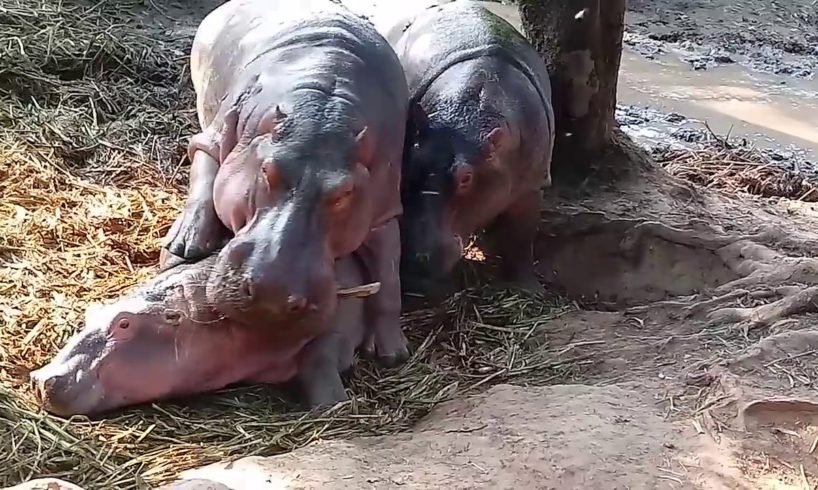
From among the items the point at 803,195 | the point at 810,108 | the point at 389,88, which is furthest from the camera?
the point at 810,108

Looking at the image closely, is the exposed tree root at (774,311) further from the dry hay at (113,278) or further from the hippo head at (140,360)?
the hippo head at (140,360)

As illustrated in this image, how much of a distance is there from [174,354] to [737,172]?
3733 mm

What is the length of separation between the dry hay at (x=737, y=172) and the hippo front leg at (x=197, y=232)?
111 inches

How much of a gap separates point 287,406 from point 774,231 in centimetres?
250

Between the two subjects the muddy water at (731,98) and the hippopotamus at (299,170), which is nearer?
the hippopotamus at (299,170)

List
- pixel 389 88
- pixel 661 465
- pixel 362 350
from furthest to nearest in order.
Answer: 1. pixel 389 88
2. pixel 362 350
3. pixel 661 465

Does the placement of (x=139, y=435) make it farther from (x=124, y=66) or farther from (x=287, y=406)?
(x=124, y=66)

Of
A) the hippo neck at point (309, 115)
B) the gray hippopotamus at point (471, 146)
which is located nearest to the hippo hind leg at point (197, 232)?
the hippo neck at point (309, 115)

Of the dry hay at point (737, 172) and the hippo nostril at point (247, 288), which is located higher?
the hippo nostril at point (247, 288)

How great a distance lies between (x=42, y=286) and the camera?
4.02 m

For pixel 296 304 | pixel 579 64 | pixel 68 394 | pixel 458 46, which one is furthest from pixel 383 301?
pixel 579 64

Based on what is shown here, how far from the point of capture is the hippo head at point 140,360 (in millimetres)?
3283

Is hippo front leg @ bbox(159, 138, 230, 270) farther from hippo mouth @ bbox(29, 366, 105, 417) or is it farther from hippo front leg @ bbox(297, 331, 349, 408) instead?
hippo mouth @ bbox(29, 366, 105, 417)

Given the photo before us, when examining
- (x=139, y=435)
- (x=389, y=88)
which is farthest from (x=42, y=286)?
(x=389, y=88)
